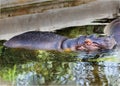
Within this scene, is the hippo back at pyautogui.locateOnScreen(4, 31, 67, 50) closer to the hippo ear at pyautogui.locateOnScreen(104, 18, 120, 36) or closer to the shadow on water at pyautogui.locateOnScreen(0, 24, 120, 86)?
the shadow on water at pyautogui.locateOnScreen(0, 24, 120, 86)

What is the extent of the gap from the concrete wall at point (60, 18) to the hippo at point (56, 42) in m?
0.07

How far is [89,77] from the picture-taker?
303 cm

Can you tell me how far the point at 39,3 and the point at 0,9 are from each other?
385mm

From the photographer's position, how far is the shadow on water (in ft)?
9.93

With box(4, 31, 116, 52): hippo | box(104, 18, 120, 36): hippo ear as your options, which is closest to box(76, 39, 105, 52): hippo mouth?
box(4, 31, 116, 52): hippo

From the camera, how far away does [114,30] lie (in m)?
3.25

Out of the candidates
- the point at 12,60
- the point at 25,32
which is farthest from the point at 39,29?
the point at 12,60

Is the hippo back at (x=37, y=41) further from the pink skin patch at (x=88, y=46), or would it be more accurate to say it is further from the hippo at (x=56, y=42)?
the pink skin patch at (x=88, y=46)

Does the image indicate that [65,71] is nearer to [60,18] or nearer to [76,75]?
[76,75]

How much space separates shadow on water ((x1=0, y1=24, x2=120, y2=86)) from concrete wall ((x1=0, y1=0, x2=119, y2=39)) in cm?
28

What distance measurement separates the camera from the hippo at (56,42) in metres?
3.19

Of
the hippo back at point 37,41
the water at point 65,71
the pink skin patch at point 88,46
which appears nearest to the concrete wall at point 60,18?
the hippo back at point 37,41

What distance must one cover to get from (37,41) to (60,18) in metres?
0.31

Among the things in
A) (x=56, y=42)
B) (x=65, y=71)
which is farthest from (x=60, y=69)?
(x=56, y=42)
